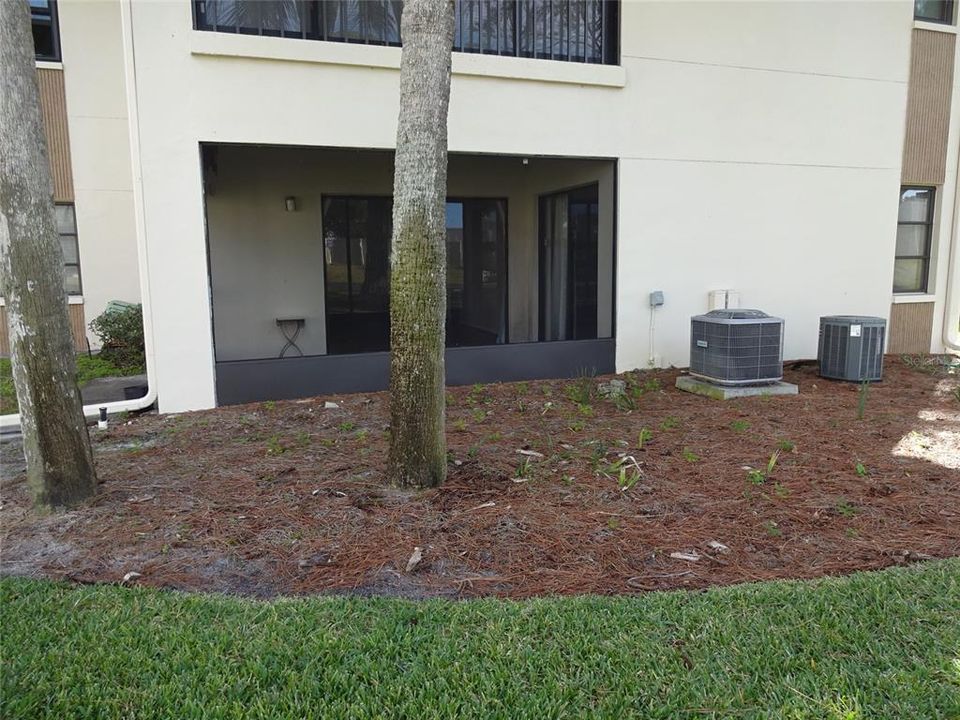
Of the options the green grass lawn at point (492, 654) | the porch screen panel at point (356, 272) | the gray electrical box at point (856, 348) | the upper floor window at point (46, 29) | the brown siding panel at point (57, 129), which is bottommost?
the green grass lawn at point (492, 654)

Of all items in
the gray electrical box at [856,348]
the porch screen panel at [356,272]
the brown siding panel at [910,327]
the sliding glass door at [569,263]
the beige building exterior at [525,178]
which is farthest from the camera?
the porch screen panel at [356,272]

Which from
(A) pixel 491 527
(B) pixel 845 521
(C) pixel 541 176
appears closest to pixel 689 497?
(B) pixel 845 521

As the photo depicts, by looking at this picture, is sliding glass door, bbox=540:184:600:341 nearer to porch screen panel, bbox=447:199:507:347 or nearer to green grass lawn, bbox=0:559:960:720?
porch screen panel, bbox=447:199:507:347

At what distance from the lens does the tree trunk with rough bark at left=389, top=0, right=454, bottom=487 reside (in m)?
4.17

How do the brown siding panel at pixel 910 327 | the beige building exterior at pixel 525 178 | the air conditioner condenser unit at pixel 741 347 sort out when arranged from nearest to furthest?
the beige building exterior at pixel 525 178 → the air conditioner condenser unit at pixel 741 347 → the brown siding panel at pixel 910 327

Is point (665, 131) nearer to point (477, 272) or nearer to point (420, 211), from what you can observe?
point (477, 272)

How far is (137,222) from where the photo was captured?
6.47 metres

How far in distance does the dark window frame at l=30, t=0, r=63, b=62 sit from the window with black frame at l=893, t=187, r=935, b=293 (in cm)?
1229

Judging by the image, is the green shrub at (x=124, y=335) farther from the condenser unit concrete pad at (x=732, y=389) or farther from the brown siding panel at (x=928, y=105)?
the brown siding panel at (x=928, y=105)

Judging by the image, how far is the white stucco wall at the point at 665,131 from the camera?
21.7ft

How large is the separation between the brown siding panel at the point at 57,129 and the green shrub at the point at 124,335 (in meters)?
2.03

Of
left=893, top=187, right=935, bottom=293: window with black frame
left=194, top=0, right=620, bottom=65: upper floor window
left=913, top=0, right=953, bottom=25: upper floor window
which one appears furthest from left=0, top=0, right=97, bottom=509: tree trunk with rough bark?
left=913, top=0, right=953, bottom=25: upper floor window

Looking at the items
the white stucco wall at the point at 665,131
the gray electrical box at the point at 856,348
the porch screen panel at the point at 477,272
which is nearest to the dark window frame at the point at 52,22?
the white stucco wall at the point at 665,131

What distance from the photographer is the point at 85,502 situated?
4.22 metres
